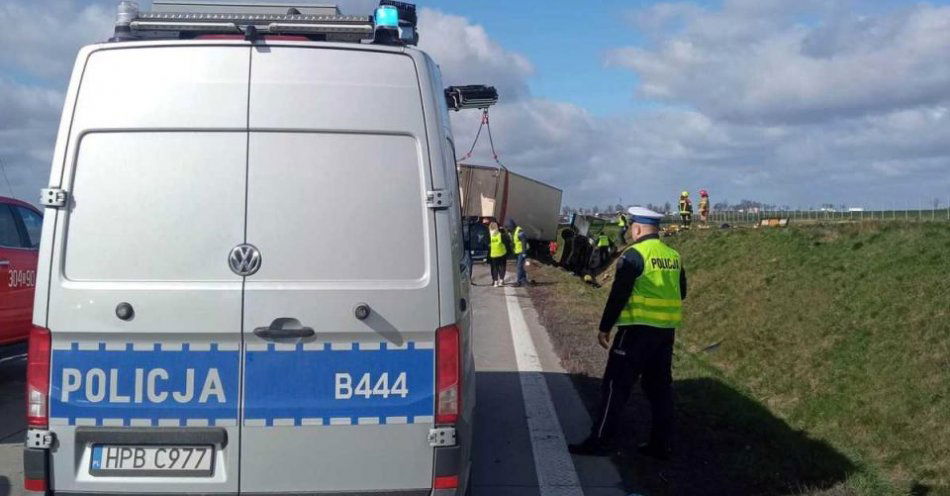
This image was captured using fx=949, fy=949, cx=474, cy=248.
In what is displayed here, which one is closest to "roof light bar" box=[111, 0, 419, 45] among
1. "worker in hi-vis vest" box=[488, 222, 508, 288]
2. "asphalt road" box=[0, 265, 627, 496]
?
"asphalt road" box=[0, 265, 627, 496]

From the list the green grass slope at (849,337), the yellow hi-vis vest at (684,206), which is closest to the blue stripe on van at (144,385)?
the green grass slope at (849,337)

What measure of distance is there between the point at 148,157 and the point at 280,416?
1274mm

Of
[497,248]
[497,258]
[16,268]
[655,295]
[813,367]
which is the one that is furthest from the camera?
[497,258]

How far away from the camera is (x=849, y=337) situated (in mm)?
11398

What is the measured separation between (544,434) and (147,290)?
4221 mm

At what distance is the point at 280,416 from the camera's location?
4184 millimetres

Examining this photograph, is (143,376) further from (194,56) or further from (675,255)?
(675,255)

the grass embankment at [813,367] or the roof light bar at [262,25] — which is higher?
the roof light bar at [262,25]

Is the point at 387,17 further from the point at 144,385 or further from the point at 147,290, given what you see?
the point at 144,385

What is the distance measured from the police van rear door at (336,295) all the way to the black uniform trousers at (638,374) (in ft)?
9.61

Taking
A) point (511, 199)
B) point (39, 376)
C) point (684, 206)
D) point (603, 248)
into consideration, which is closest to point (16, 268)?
point (39, 376)

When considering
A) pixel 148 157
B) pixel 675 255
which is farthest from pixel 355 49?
pixel 675 255

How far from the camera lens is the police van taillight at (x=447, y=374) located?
423 centimetres

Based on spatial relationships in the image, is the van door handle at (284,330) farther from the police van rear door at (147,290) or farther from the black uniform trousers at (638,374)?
the black uniform trousers at (638,374)
